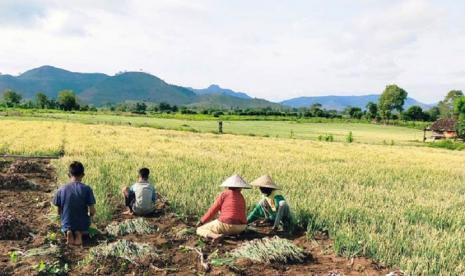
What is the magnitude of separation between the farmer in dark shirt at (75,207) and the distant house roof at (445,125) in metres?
66.6

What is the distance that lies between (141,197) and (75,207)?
1.74 meters

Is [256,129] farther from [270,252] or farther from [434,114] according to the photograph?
[434,114]

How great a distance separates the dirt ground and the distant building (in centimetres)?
6408

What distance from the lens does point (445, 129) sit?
65312mm

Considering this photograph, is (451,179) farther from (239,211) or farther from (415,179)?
(239,211)

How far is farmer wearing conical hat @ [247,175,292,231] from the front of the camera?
809 cm

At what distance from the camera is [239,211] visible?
7.62 m

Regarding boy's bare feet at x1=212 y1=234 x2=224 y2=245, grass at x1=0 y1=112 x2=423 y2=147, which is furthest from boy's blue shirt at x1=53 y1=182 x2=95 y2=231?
grass at x1=0 y1=112 x2=423 y2=147

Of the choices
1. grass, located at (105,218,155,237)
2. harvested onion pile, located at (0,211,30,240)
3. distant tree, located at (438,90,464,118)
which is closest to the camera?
harvested onion pile, located at (0,211,30,240)

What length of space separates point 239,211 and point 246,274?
172cm

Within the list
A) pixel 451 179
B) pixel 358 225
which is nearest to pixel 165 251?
pixel 358 225

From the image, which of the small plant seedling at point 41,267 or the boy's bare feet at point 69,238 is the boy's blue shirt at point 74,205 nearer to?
the boy's bare feet at point 69,238

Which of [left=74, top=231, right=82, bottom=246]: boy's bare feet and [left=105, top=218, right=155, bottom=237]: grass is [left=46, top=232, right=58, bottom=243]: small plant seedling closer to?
[left=74, top=231, right=82, bottom=246]: boy's bare feet

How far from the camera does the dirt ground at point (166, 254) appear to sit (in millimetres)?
6094
